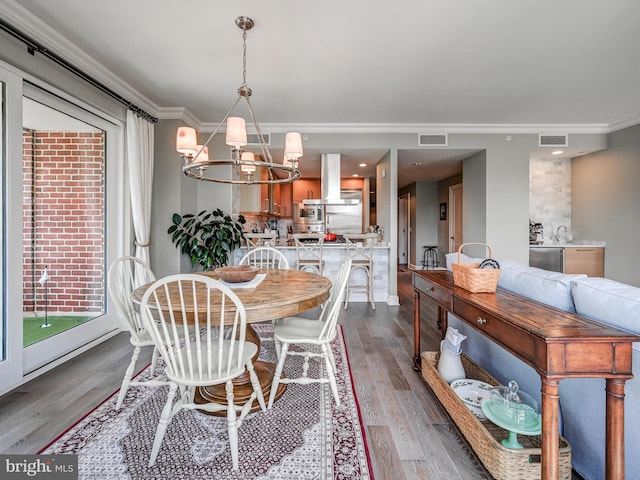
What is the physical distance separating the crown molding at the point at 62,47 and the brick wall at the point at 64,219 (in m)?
0.55

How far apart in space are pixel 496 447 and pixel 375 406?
2.47 feet

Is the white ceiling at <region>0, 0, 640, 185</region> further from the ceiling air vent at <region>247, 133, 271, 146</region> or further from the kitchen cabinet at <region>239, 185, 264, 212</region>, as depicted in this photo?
the kitchen cabinet at <region>239, 185, 264, 212</region>

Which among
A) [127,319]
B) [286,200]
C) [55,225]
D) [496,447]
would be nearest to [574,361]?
[496,447]

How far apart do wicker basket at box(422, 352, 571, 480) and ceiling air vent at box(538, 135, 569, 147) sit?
13.7 ft

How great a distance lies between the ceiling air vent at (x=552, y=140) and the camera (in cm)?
454

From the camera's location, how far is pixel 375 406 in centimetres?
191

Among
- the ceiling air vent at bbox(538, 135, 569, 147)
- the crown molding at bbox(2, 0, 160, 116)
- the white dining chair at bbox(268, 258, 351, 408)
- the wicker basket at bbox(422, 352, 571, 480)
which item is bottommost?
the wicker basket at bbox(422, 352, 571, 480)

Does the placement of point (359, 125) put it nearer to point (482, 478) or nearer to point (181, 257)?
point (181, 257)

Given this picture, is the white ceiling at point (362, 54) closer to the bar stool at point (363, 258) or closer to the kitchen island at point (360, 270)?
the bar stool at point (363, 258)

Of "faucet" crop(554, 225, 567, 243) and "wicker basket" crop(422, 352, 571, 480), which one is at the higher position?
"faucet" crop(554, 225, 567, 243)

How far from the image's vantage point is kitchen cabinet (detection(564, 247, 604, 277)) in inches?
181

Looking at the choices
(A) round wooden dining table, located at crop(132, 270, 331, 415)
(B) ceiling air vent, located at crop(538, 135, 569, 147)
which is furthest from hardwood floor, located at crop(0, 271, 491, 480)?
(B) ceiling air vent, located at crop(538, 135, 569, 147)

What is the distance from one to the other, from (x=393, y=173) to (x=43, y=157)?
161 inches

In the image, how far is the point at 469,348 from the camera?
90.8 inches
